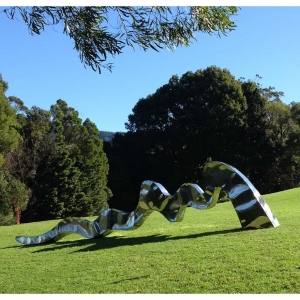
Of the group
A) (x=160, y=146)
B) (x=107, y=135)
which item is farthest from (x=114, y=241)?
(x=107, y=135)

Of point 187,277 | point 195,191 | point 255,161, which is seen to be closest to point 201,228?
point 195,191

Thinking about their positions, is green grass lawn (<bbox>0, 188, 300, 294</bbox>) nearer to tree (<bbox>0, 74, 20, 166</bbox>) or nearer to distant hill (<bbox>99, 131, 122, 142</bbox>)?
tree (<bbox>0, 74, 20, 166</bbox>)

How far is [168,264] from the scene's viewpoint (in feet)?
19.9

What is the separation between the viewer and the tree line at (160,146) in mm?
22469

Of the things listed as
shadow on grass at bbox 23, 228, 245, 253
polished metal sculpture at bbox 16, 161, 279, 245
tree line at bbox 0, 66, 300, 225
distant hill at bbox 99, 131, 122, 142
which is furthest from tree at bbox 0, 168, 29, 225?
polished metal sculpture at bbox 16, 161, 279, 245

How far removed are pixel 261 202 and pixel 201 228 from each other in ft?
6.86

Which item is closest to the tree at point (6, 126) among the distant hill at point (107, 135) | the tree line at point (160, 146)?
the tree line at point (160, 146)

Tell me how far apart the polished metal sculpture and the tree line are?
44.9ft

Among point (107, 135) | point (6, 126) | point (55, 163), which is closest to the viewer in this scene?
point (6, 126)

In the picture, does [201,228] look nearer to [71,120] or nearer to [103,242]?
[103,242]

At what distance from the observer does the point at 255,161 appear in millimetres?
25172

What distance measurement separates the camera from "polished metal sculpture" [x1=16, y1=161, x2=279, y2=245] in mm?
7840

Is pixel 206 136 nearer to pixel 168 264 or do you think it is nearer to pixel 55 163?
pixel 55 163

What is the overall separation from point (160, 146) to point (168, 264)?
20.2 meters
